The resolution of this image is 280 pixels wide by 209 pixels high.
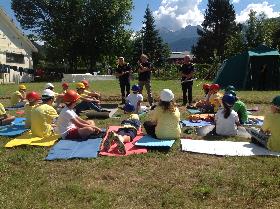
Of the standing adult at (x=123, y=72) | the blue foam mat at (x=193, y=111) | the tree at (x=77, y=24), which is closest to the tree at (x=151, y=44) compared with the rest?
the tree at (x=77, y=24)

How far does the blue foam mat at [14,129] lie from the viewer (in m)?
10.1

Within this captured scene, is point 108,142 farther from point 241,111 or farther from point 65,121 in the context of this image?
point 241,111

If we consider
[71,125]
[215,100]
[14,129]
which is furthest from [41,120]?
[215,100]

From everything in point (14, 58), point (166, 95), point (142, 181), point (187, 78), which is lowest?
point (142, 181)

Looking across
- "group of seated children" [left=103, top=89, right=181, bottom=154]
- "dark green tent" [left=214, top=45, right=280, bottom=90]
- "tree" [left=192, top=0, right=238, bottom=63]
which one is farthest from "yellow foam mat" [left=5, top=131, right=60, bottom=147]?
"tree" [left=192, top=0, right=238, bottom=63]

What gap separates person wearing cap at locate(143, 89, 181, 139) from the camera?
8.86 meters

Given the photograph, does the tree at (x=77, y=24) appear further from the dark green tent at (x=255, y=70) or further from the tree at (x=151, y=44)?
the dark green tent at (x=255, y=70)

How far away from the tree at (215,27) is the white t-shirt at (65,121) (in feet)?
169

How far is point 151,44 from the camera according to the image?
179 ft

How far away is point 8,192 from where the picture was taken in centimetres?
600

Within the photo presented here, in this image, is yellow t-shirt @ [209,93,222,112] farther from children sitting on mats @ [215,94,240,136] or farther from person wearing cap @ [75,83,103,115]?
Result: person wearing cap @ [75,83,103,115]

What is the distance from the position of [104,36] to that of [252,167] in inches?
1641

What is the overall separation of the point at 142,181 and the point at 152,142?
216 cm

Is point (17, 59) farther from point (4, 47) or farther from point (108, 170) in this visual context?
point (108, 170)
